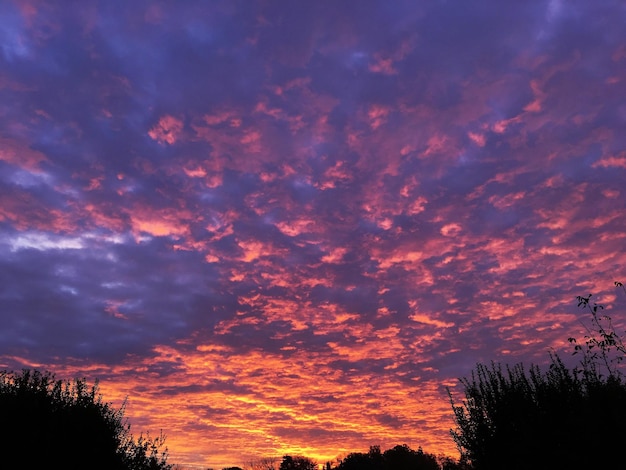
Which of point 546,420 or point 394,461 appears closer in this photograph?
point 546,420

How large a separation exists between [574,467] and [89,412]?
23.4 metres

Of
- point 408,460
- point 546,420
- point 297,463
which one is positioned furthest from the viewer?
point 297,463

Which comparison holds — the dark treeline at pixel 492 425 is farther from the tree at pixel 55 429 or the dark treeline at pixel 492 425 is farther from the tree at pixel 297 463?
the tree at pixel 297 463

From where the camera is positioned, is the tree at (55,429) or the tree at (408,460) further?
the tree at (408,460)

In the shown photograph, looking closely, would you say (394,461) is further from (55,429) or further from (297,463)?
(55,429)

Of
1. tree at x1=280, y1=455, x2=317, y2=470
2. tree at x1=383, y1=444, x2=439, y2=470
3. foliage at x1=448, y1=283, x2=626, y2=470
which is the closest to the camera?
foliage at x1=448, y1=283, x2=626, y2=470

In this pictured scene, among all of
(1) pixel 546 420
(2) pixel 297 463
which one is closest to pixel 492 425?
(1) pixel 546 420

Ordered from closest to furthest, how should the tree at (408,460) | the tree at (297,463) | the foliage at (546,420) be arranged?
1. the foliage at (546,420)
2. the tree at (408,460)
3. the tree at (297,463)

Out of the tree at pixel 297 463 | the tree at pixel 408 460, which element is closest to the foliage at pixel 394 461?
the tree at pixel 408 460

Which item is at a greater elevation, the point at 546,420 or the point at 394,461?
the point at 394,461

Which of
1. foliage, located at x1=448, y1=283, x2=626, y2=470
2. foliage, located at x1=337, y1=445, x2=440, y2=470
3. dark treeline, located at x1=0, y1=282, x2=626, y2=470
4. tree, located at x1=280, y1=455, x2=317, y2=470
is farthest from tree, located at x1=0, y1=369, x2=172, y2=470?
tree, located at x1=280, y1=455, x2=317, y2=470

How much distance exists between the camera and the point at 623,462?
1393cm

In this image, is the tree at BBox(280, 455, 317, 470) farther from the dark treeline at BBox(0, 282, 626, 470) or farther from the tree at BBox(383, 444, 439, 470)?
the dark treeline at BBox(0, 282, 626, 470)

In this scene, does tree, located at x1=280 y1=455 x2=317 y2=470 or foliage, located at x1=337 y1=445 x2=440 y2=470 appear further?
tree, located at x1=280 y1=455 x2=317 y2=470
